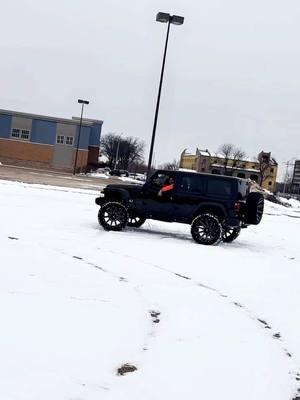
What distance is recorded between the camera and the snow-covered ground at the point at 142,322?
4594 mm

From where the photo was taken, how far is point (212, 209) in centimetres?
1468

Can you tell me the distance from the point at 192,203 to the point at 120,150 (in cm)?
12017

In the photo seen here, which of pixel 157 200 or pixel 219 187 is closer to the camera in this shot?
pixel 219 187

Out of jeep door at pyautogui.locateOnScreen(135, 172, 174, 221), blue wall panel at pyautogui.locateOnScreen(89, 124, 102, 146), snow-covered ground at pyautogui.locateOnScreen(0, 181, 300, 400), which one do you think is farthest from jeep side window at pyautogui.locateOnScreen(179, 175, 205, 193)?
blue wall panel at pyautogui.locateOnScreen(89, 124, 102, 146)

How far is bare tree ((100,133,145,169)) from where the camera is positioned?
13062 centimetres

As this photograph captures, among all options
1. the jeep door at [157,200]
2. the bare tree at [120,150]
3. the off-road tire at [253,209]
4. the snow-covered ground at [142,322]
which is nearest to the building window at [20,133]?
the bare tree at [120,150]

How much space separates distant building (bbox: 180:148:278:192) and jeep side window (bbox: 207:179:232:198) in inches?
4522

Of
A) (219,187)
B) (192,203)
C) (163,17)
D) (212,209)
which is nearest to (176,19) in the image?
(163,17)

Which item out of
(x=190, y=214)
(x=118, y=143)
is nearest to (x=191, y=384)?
(x=190, y=214)

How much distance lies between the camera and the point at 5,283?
716 centimetres

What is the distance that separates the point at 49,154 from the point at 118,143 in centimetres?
4086

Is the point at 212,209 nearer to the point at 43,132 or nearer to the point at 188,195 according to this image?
the point at 188,195

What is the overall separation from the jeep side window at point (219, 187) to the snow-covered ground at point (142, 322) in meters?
2.80

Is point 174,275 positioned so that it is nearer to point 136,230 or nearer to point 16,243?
point 16,243
